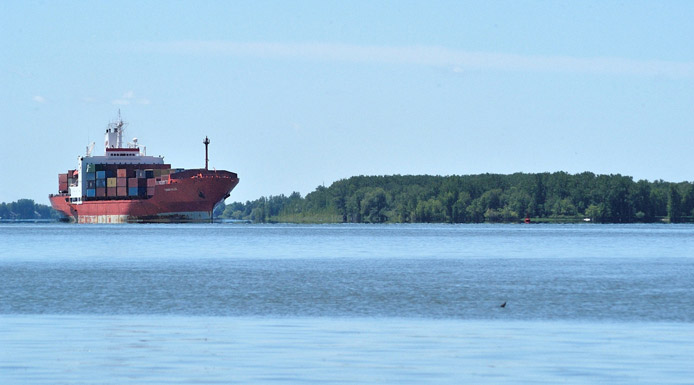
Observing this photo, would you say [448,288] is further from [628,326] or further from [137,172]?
[137,172]

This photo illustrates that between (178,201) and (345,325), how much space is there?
126 m

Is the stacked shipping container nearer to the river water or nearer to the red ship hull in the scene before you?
the red ship hull

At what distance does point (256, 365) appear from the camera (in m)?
19.1

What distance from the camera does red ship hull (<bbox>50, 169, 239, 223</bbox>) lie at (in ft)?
483

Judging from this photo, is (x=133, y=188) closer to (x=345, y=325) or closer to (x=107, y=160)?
(x=107, y=160)

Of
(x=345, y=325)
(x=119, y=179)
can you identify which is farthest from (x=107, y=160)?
(x=345, y=325)

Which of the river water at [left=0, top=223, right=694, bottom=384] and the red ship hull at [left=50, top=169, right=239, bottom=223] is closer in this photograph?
the river water at [left=0, top=223, right=694, bottom=384]

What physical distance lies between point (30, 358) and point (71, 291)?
15835mm

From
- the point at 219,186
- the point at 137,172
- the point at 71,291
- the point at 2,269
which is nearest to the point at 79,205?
the point at 137,172

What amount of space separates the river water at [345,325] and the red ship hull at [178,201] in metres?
97.5

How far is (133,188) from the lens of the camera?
160 m

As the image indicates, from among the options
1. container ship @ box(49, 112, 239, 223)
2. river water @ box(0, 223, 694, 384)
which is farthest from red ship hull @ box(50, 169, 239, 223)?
river water @ box(0, 223, 694, 384)

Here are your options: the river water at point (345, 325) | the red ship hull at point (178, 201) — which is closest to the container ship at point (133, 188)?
the red ship hull at point (178, 201)

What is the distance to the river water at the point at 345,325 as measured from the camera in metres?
18.6
